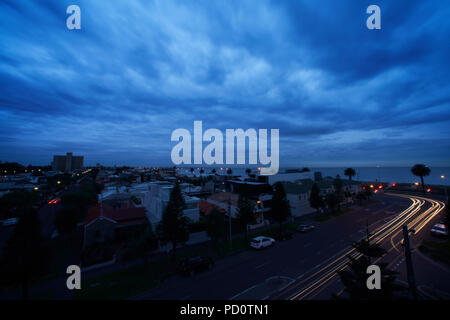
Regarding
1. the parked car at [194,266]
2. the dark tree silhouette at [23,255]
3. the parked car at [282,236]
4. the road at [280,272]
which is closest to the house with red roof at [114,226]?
the dark tree silhouette at [23,255]

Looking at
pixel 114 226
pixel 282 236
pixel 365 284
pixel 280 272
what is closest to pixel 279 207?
pixel 282 236

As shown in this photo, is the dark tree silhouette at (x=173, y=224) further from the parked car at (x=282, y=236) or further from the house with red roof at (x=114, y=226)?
the parked car at (x=282, y=236)

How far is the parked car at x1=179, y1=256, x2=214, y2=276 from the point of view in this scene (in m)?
18.1

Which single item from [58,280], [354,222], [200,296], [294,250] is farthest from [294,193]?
[58,280]

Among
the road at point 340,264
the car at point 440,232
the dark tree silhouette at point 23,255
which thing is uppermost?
the dark tree silhouette at point 23,255

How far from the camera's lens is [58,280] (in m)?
18.1

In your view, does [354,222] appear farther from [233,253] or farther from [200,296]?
[200,296]

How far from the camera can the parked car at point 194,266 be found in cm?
1806

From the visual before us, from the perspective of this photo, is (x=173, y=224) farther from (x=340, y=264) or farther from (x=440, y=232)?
(x=440, y=232)

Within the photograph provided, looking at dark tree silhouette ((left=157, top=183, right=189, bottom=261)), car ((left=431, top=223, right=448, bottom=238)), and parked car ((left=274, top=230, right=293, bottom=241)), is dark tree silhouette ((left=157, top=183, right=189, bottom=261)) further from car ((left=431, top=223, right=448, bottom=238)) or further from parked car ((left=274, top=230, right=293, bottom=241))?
car ((left=431, top=223, right=448, bottom=238))

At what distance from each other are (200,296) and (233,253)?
28.5 ft

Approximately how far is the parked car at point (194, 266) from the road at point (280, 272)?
0.57 metres

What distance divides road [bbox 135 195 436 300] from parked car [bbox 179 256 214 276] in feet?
1.85
